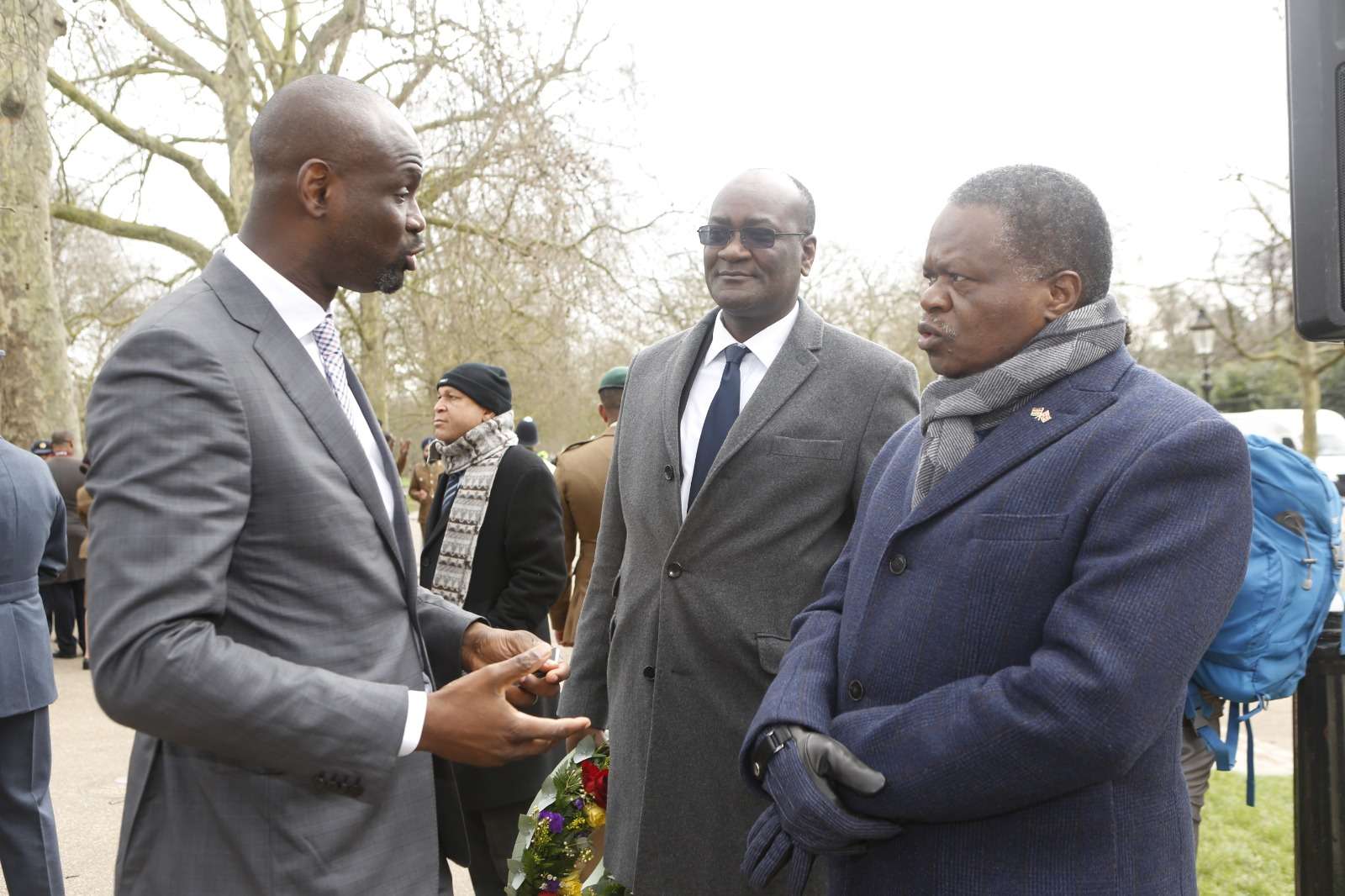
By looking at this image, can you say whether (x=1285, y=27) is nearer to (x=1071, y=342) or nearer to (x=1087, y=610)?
(x=1071, y=342)

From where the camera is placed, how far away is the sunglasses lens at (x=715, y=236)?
131 inches

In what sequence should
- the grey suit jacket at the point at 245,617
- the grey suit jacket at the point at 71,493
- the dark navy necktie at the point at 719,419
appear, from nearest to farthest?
1. the grey suit jacket at the point at 245,617
2. the dark navy necktie at the point at 719,419
3. the grey suit jacket at the point at 71,493

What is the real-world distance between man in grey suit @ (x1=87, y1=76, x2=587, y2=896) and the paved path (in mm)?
3410

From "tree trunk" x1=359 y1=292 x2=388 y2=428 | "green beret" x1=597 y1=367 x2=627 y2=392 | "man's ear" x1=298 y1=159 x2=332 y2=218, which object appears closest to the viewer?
"man's ear" x1=298 y1=159 x2=332 y2=218

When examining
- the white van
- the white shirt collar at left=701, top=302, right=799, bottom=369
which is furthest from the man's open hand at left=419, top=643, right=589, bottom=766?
the white van

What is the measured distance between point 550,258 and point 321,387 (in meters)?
11.9

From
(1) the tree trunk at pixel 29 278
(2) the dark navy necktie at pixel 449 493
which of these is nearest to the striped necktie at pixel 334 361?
(2) the dark navy necktie at pixel 449 493

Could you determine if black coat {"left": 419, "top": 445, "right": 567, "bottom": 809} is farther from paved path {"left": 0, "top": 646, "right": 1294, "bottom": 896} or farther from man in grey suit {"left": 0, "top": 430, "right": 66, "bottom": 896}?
man in grey suit {"left": 0, "top": 430, "right": 66, "bottom": 896}

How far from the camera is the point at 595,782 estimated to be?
349 cm

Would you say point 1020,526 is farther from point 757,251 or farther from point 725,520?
point 757,251

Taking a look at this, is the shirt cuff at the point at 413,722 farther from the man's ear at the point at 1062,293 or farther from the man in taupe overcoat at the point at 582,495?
the man in taupe overcoat at the point at 582,495

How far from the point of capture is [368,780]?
1816 mm

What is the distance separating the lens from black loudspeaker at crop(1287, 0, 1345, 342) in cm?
240

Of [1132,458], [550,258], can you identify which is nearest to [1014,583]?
[1132,458]
